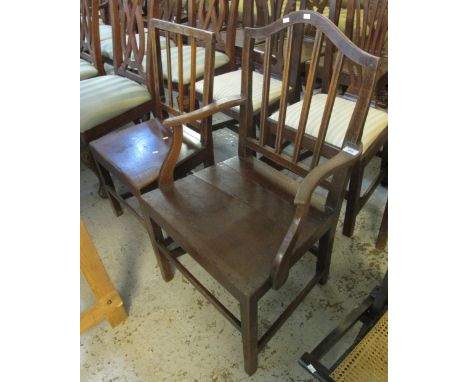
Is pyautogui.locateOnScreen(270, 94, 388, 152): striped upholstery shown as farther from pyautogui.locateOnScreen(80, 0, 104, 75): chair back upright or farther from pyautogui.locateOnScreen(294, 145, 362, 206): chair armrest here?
pyautogui.locateOnScreen(80, 0, 104, 75): chair back upright

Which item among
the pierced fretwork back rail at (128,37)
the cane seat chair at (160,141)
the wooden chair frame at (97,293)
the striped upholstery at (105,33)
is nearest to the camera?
the wooden chair frame at (97,293)

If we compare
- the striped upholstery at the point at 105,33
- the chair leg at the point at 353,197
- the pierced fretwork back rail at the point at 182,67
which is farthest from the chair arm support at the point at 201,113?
the striped upholstery at the point at 105,33

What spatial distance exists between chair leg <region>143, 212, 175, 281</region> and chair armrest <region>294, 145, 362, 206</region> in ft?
2.10

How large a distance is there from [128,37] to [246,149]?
1072 millimetres

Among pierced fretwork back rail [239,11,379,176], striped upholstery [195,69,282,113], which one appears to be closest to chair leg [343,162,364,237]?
pierced fretwork back rail [239,11,379,176]

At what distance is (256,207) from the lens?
3.42 ft

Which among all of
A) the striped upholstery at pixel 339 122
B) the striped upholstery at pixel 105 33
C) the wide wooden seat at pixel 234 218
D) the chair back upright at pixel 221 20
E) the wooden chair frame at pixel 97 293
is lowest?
the wooden chair frame at pixel 97 293

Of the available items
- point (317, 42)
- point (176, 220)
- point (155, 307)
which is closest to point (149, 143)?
point (176, 220)

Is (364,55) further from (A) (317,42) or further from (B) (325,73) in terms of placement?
(B) (325,73)

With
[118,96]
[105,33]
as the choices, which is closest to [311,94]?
[118,96]

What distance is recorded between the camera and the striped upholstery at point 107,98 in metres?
1.58

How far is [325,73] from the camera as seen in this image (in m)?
1.59

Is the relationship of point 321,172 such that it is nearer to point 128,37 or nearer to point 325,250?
point 325,250

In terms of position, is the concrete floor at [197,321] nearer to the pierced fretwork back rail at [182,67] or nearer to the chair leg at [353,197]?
the chair leg at [353,197]
